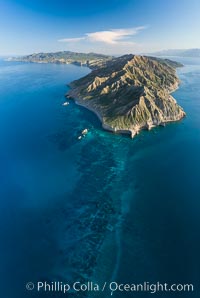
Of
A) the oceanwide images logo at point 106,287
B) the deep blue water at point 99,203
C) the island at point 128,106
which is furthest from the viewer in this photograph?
the island at point 128,106

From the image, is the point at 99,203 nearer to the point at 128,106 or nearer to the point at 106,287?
the point at 106,287

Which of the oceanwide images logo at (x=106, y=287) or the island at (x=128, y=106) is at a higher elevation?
the island at (x=128, y=106)

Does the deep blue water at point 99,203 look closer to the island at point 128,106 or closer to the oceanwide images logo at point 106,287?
the oceanwide images logo at point 106,287

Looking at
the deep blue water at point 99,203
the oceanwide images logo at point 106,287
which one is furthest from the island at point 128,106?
the oceanwide images logo at point 106,287

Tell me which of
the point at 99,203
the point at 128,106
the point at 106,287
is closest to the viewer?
the point at 106,287

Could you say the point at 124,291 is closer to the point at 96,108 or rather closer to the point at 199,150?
the point at 199,150

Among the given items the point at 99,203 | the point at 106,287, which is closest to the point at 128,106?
the point at 99,203

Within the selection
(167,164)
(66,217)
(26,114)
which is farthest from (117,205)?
(26,114)
